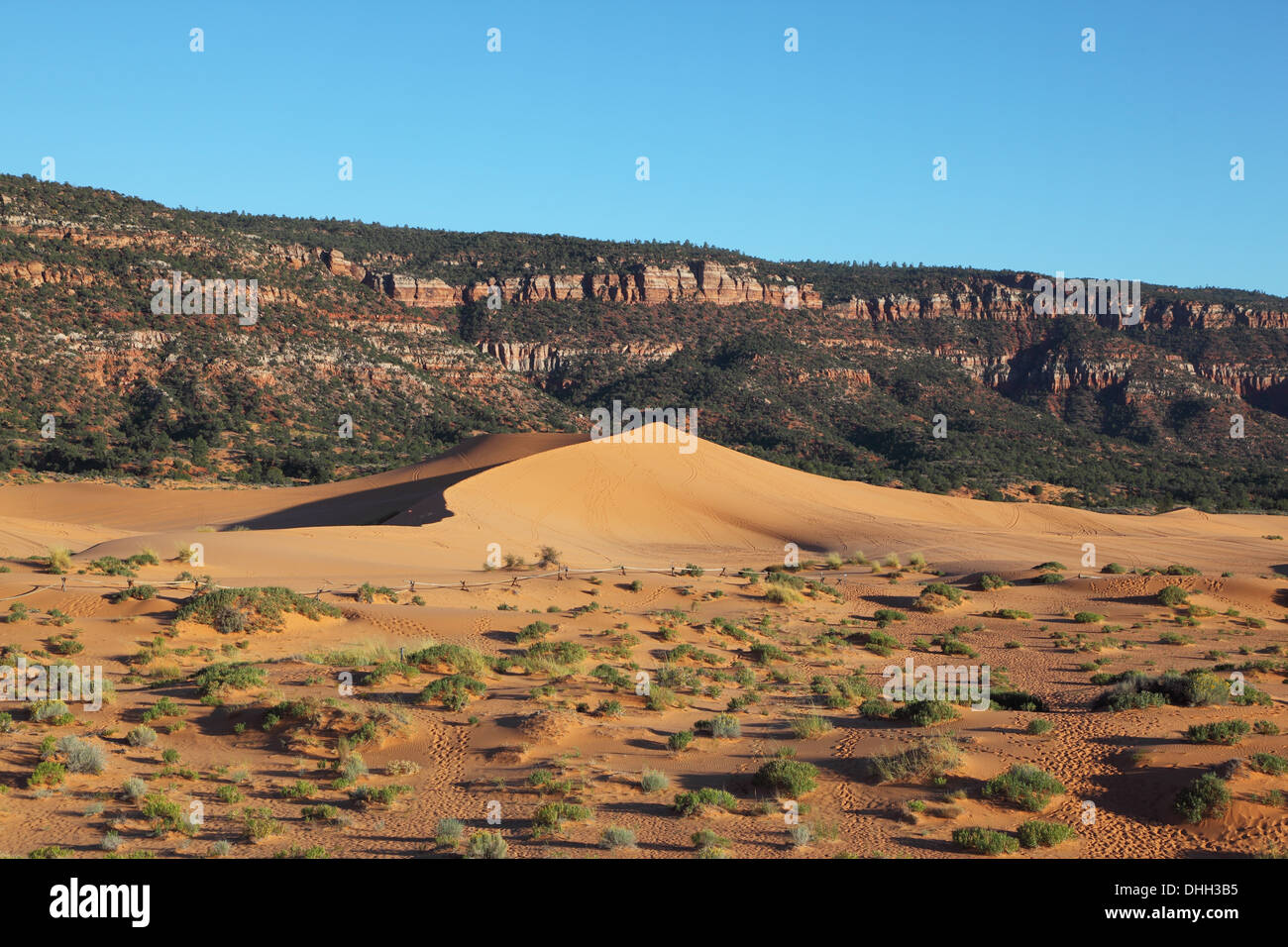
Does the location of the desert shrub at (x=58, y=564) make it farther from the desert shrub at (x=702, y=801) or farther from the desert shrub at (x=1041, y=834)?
the desert shrub at (x=1041, y=834)

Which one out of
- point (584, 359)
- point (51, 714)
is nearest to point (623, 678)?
point (51, 714)

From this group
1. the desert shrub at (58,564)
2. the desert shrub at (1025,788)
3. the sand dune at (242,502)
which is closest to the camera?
the desert shrub at (1025,788)

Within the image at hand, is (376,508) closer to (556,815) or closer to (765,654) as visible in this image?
(765,654)

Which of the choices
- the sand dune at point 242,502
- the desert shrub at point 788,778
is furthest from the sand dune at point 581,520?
the desert shrub at point 788,778

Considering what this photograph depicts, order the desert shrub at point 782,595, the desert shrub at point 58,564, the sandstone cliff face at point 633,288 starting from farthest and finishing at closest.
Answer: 1. the sandstone cliff face at point 633,288
2. the desert shrub at point 782,595
3. the desert shrub at point 58,564

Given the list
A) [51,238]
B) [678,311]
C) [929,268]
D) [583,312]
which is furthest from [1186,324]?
[51,238]

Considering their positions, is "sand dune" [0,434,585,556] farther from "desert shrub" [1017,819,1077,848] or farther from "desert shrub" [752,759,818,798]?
"desert shrub" [1017,819,1077,848]
